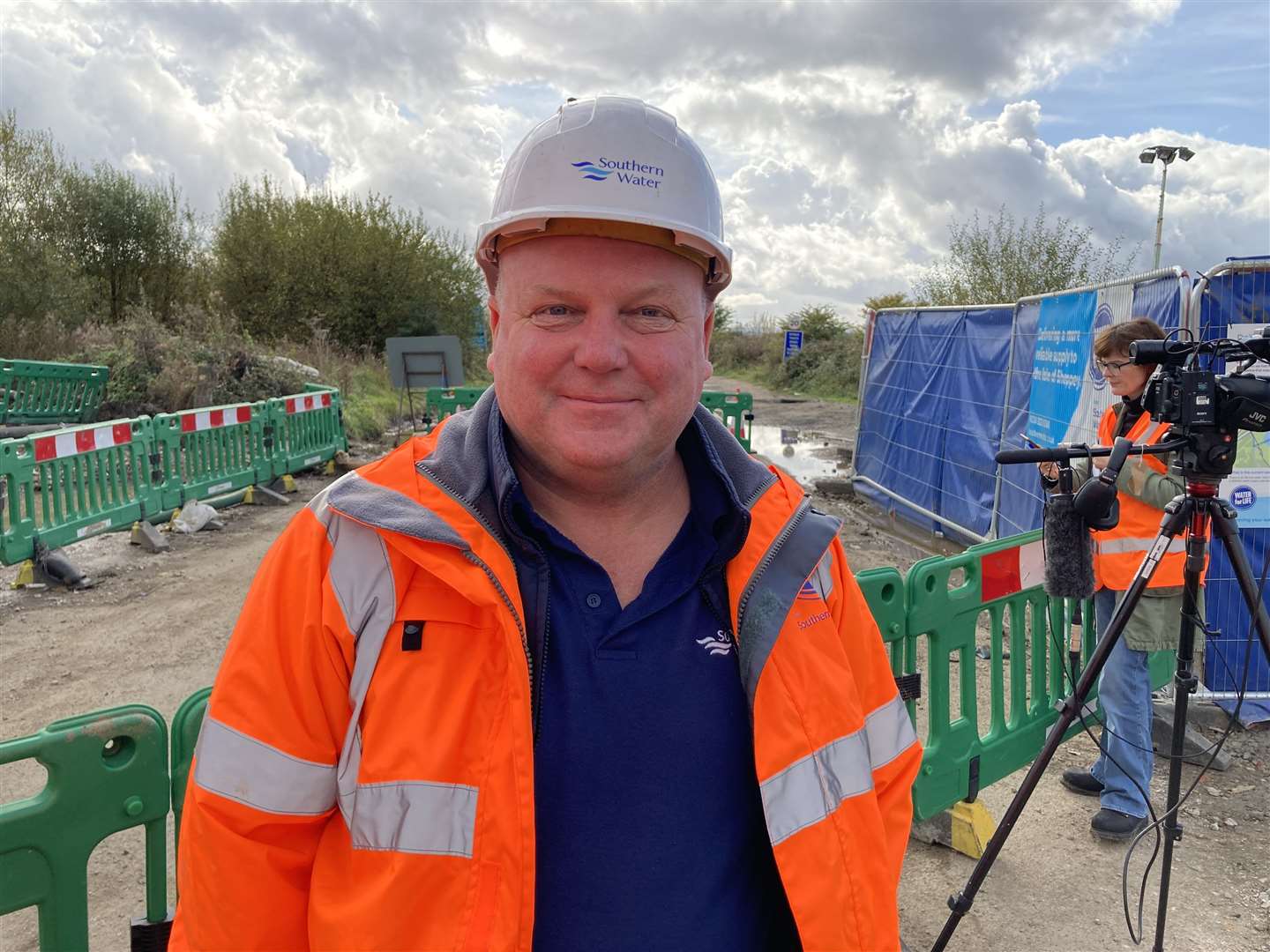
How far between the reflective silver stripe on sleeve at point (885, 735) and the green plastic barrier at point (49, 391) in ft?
59.2

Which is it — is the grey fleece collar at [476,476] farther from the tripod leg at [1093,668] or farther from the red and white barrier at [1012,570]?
the red and white barrier at [1012,570]

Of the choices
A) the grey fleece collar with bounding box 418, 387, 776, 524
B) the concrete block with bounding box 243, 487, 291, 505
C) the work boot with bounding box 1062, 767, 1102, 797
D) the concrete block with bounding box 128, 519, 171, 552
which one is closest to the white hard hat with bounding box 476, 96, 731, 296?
the grey fleece collar with bounding box 418, 387, 776, 524

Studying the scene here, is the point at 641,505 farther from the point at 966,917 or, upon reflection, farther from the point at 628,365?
the point at 966,917

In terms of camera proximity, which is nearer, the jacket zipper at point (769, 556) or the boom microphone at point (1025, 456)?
the jacket zipper at point (769, 556)

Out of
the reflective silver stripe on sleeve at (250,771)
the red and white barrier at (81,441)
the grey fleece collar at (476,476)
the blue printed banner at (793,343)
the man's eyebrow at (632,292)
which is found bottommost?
the reflective silver stripe on sleeve at (250,771)

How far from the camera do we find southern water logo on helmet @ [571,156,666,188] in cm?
140

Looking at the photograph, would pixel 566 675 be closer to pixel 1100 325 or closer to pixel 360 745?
pixel 360 745

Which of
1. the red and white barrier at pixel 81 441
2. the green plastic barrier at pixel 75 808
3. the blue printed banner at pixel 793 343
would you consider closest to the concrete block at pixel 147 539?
the red and white barrier at pixel 81 441

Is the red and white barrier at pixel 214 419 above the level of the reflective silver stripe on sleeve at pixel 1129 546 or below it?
above

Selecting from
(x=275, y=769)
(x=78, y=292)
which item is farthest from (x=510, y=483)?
(x=78, y=292)

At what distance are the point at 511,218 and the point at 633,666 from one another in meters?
0.73

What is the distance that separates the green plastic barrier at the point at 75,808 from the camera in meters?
1.79

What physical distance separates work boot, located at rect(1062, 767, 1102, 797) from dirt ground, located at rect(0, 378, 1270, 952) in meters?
0.06

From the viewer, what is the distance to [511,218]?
1414mm
